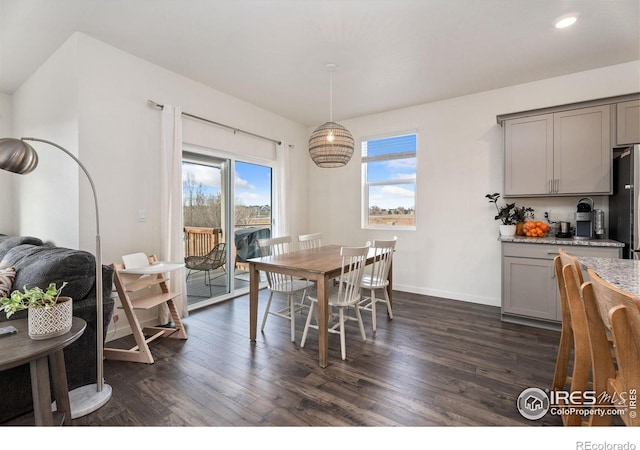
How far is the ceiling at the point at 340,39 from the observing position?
230 centimetres

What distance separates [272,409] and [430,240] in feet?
10.6

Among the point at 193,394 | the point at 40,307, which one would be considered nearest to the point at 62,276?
the point at 40,307

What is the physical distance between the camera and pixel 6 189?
3.83 meters

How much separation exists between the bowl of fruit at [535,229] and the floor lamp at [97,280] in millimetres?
4058

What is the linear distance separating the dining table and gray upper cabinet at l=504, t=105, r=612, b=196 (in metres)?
1.98

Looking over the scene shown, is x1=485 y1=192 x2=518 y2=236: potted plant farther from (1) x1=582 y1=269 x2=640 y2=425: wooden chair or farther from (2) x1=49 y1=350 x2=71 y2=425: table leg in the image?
(2) x1=49 y1=350 x2=71 y2=425: table leg

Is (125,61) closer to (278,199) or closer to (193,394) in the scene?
(278,199)

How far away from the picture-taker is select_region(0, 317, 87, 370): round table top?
1269mm

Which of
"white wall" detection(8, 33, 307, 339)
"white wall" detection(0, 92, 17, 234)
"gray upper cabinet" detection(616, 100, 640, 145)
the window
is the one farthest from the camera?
the window

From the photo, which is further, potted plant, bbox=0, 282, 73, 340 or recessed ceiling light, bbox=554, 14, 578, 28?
recessed ceiling light, bbox=554, 14, 578, 28

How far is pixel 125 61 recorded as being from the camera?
2.95m

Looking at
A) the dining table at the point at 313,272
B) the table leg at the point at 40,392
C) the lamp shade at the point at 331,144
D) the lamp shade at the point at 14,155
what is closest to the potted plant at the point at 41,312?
the table leg at the point at 40,392

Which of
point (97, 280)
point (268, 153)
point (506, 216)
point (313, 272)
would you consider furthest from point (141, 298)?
point (506, 216)

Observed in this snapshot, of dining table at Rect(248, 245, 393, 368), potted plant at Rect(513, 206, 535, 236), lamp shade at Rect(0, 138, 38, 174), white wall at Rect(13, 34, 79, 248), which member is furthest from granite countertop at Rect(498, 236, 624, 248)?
white wall at Rect(13, 34, 79, 248)
